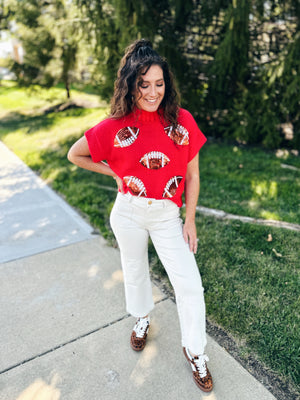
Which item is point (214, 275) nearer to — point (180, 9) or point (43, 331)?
point (43, 331)

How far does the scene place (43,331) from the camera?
8.13ft

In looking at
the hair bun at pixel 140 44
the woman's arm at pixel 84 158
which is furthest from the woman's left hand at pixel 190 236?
the hair bun at pixel 140 44

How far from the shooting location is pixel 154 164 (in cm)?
193

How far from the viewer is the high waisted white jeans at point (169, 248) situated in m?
1.95

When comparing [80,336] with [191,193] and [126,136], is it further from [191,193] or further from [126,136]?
[126,136]

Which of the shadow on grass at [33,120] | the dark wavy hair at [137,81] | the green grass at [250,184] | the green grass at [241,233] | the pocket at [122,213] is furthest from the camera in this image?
the shadow on grass at [33,120]

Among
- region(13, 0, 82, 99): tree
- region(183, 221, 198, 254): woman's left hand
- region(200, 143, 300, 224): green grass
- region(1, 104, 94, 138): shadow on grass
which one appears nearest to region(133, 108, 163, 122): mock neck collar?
region(183, 221, 198, 254): woman's left hand

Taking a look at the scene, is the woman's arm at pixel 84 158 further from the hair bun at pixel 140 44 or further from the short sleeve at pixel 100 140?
the hair bun at pixel 140 44

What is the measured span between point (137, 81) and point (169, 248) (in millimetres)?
982

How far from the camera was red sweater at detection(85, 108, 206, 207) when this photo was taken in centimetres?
191

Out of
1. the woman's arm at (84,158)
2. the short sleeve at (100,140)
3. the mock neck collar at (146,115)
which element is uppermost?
the mock neck collar at (146,115)

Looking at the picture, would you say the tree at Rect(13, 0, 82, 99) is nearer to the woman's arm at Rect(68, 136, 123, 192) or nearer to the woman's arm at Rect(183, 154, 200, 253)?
the woman's arm at Rect(68, 136, 123, 192)

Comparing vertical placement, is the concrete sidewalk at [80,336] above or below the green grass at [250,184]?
above

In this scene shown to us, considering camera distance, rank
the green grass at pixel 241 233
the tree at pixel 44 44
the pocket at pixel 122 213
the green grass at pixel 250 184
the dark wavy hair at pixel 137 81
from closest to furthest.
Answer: the dark wavy hair at pixel 137 81
the pocket at pixel 122 213
the green grass at pixel 241 233
the green grass at pixel 250 184
the tree at pixel 44 44
